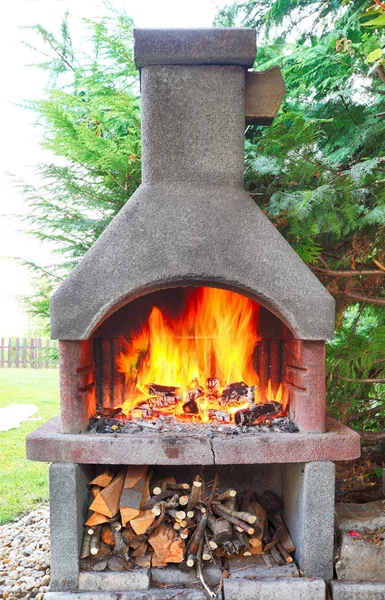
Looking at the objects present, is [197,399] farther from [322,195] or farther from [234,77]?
[234,77]

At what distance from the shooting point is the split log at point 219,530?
2363mm

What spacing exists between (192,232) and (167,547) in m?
1.54

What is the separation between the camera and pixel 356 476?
3.40 metres

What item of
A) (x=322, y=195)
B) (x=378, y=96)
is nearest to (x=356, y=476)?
(x=322, y=195)

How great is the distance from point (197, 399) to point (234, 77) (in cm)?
178

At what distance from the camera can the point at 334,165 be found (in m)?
3.01

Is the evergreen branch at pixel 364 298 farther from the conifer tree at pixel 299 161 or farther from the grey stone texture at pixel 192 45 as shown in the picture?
the grey stone texture at pixel 192 45

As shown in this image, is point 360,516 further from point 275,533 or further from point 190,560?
point 190,560

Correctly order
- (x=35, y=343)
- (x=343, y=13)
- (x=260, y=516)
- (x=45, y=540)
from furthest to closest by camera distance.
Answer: (x=35, y=343) → (x=343, y=13) → (x=45, y=540) → (x=260, y=516)

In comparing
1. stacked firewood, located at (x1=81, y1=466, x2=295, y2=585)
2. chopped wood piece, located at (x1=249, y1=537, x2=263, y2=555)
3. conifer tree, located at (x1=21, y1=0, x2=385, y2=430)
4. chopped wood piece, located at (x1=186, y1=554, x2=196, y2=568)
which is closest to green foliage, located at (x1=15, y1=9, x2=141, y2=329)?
conifer tree, located at (x1=21, y1=0, x2=385, y2=430)

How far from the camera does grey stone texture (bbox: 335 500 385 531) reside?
8.13 ft

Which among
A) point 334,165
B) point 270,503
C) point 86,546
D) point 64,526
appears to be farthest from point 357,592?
point 334,165

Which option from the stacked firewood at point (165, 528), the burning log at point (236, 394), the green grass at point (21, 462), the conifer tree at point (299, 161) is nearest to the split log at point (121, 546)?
the stacked firewood at point (165, 528)

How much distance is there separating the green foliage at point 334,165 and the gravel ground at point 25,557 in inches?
80.2
